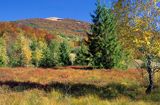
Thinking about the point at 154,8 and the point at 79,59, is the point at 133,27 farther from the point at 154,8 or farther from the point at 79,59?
the point at 79,59

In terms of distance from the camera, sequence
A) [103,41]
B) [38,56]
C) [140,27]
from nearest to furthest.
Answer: [140,27] → [103,41] → [38,56]

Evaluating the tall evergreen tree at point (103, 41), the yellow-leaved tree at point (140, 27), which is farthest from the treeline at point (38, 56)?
the yellow-leaved tree at point (140, 27)

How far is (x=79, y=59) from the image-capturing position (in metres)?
61.7

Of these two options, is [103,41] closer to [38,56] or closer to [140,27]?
[140,27]

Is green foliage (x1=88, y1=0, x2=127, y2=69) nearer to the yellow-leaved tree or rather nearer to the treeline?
the treeline

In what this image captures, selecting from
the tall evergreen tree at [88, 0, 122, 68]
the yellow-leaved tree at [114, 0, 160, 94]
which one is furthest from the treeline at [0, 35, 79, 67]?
the yellow-leaved tree at [114, 0, 160, 94]

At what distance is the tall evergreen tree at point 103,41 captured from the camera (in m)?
43.0

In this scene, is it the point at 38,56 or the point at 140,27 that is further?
the point at 38,56

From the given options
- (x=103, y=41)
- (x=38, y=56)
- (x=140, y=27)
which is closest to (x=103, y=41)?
(x=103, y=41)

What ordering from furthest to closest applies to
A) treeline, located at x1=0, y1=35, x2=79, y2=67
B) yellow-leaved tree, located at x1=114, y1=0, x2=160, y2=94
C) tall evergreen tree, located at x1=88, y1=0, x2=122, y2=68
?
1. treeline, located at x1=0, y1=35, x2=79, y2=67
2. tall evergreen tree, located at x1=88, y1=0, x2=122, y2=68
3. yellow-leaved tree, located at x1=114, y1=0, x2=160, y2=94

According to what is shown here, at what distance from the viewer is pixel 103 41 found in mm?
43219

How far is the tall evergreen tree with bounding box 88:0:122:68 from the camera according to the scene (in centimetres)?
4297

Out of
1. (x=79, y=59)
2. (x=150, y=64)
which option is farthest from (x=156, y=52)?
(x=79, y=59)

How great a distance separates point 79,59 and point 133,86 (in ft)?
135
